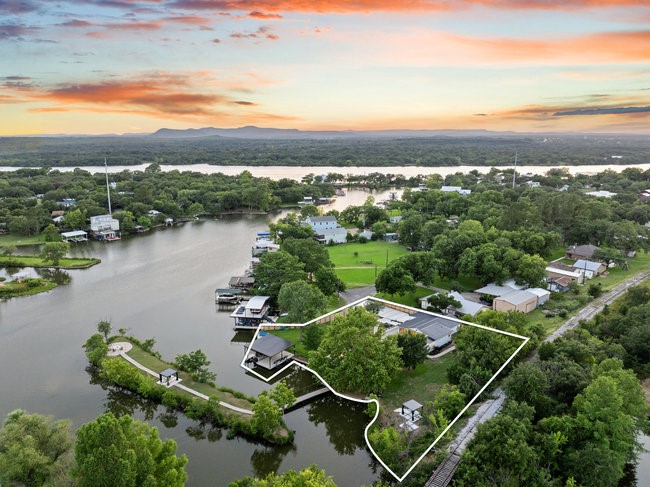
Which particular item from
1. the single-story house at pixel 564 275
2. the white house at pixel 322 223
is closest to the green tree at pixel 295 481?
the single-story house at pixel 564 275

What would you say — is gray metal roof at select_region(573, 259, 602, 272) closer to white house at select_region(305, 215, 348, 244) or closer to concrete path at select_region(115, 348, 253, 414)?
white house at select_region(305, 215, 348, 244)

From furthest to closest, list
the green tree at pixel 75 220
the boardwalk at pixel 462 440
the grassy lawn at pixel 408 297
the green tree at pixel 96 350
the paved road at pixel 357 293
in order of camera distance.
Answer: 1. the green tree at pixel 75 220
2. the paved road at pixel 357 293
3. the grassy lawn at pixel 408 297
4. the green tree at pixel 96 350
5. the boardwalk at pixel 462 440

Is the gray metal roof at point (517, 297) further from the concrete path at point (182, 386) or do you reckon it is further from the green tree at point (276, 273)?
the concrete path at point (182, 386)

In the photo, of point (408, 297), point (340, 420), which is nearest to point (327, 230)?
point (408, 297)

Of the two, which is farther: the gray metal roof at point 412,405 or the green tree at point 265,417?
the green tree at point 265,417

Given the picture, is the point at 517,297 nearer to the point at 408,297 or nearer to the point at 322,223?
the point at 408,297

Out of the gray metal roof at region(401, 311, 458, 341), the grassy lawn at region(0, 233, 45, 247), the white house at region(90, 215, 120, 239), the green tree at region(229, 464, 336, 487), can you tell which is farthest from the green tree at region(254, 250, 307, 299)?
the grassy lawn at region(0, 233, 45, 247)

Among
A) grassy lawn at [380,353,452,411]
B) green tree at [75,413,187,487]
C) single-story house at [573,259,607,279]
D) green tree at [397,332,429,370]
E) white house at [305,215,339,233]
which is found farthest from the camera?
white house at [305,215,339,233]
